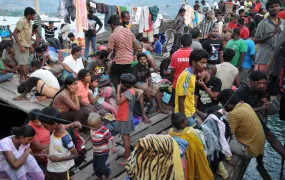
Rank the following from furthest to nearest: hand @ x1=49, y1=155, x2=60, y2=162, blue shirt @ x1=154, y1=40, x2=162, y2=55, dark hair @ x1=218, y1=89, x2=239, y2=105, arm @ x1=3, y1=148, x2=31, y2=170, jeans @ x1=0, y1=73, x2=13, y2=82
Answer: blue shirt @ x1=154, y1=40, x2=162, y2=55, jeans @ x1=0, y1=73, x2=13, y2=82, dark hair @ x1=218, y1=89, x2=239, y2=105, hand @ x1=49, y1=155, x2=60, y2=162, arm @ x1=3, y1=148, x2=31, y2=170

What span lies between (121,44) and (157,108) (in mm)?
1590

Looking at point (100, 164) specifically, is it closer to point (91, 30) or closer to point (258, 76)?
point (258, 76)

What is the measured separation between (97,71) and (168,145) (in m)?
4.38

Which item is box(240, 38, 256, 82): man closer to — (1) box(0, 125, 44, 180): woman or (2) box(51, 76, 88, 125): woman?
(2) box(51, 76, 88, 125): woman

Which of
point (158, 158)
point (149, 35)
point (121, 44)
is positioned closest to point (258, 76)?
point (158, 158)

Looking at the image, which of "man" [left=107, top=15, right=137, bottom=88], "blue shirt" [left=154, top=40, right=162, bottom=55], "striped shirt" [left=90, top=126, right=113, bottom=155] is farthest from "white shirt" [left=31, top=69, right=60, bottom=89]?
"blue shirt" [left=154, top=40, right=162, bottom=55]

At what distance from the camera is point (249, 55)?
6723 mm

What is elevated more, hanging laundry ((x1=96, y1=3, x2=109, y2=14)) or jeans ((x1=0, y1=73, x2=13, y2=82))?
hanging laundry ((x1=96, y1=3, x2=109, y2=14))

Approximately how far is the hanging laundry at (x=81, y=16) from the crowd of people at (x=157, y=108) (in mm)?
1561

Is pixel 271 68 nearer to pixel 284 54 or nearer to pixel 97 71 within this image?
pixel 284 54

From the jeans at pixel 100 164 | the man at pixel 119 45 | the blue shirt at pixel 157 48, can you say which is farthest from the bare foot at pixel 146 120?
the blue shirt at pixel 157 48

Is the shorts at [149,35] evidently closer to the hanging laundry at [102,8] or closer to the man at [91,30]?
the hanging laundry at [102,8]

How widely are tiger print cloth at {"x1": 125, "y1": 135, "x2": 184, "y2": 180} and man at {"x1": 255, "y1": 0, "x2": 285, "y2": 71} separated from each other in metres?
3.75

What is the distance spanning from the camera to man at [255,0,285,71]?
5.72m
